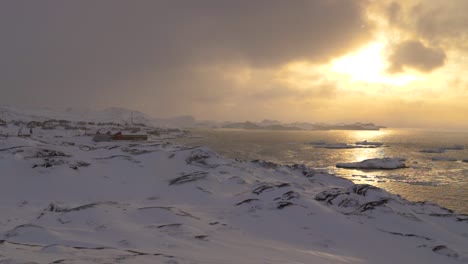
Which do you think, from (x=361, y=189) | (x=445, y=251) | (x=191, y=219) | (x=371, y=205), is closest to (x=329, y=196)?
(x=361, y=189)

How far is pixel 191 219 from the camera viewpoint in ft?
38.4

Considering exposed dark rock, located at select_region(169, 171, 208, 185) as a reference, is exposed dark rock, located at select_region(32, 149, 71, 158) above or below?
above

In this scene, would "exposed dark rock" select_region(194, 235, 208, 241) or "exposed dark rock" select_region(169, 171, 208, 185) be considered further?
"exposed dark rock" select_region(169, 171, 208, 185)

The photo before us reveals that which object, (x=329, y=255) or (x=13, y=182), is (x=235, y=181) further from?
(x=13, y=182)

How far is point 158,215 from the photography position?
1173cm

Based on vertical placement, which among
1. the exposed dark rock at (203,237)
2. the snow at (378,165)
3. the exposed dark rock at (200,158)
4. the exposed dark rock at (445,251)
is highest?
the exposed dark rock at (200,158)

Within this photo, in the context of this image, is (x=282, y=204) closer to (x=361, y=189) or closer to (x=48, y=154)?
(x=361, y=189)

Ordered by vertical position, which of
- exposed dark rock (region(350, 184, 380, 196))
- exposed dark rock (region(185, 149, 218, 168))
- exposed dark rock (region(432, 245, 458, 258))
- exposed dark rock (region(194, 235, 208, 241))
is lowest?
exposed dark rock (region(432, 245, 458, 258))

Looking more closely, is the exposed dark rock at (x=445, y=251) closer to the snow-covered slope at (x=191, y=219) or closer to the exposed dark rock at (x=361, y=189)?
the snow-covered slope at (x=191, y=219)

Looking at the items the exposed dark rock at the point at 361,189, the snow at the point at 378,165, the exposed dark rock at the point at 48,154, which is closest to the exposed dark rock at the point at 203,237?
the exposed dark rock at the point at 361,189

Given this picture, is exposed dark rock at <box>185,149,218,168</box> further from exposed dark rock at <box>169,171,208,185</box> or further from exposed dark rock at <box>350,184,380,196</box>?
exposed dark rock at <box>350,184,380,196</box>

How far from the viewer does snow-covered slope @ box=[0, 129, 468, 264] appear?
334 inches

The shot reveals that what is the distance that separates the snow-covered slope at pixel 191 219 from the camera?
8.49 meters

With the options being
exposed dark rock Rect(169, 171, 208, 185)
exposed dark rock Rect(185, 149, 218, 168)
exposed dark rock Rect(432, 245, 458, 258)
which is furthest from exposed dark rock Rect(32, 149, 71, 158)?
exposed dark rock Rect(432, 245, 458, 258)
